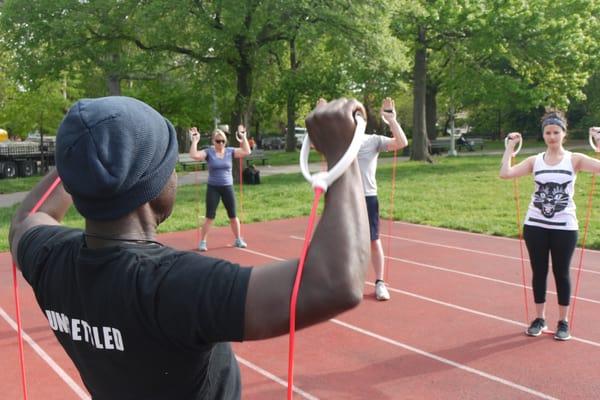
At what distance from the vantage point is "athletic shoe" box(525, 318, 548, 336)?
214 inches

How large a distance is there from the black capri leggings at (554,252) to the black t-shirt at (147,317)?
4238 mm

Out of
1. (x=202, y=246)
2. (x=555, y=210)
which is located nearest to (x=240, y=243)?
(x=202, y=246)

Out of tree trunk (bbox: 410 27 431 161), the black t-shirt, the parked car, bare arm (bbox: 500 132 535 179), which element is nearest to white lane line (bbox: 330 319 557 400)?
bare arm (bbox: 500 132 535 179)

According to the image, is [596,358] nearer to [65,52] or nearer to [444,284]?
[444,284]

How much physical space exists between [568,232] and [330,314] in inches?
177

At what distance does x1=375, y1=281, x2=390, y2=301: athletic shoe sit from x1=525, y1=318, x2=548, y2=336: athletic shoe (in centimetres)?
161

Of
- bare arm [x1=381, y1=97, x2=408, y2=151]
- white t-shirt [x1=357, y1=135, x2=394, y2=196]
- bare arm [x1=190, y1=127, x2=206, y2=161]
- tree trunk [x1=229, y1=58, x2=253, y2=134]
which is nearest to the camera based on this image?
bare arm [x1=381, y1=97, x2=408, y2=151]

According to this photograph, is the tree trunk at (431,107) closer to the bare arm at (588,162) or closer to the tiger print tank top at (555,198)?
the bare arm at (588,162)

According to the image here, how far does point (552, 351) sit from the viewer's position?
506cm

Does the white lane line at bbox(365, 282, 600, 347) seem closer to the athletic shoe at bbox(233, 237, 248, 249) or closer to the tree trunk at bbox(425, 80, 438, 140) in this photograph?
the athletic shoe at bbox(233, 237, 248, 249)

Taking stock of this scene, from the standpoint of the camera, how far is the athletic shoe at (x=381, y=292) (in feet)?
21.7

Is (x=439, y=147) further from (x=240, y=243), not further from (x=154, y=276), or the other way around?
(x=154, y=276)

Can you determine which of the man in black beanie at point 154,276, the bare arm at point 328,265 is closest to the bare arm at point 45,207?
the man in black beanie at point 154,276

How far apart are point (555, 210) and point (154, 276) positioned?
4555 millimetres
